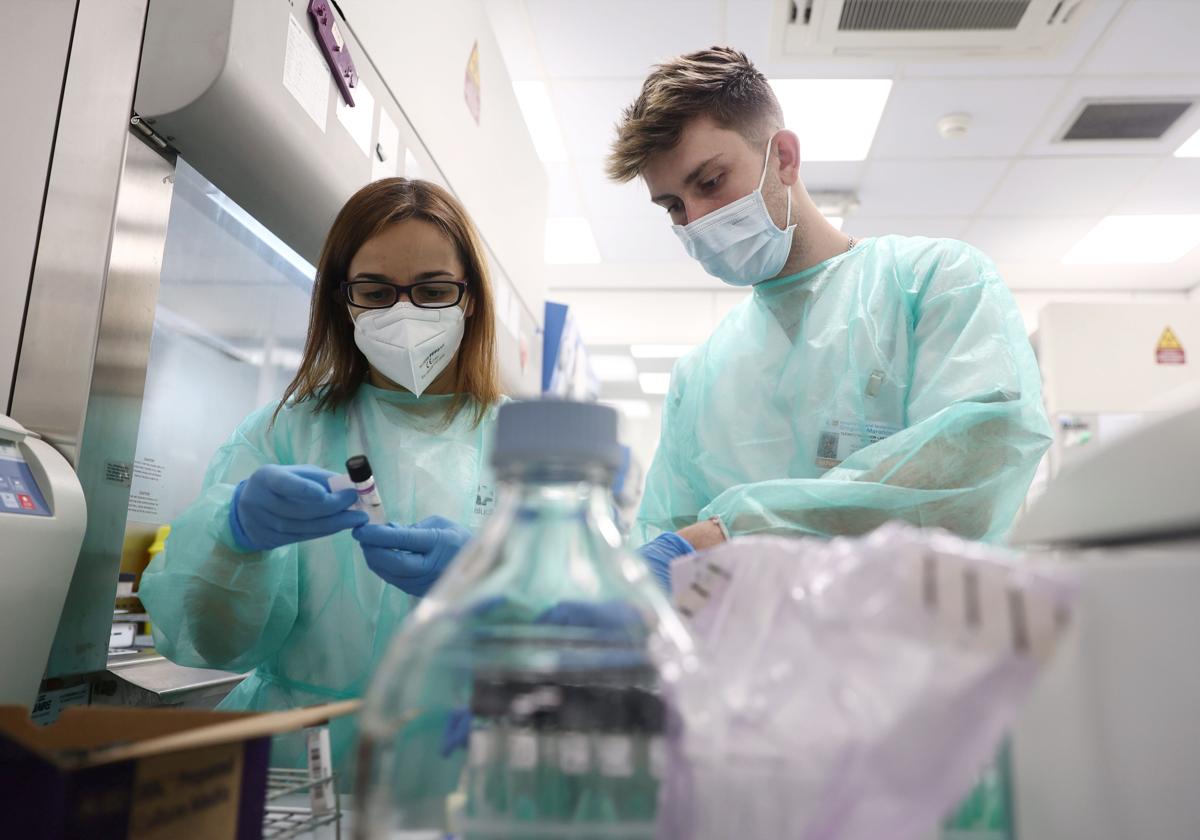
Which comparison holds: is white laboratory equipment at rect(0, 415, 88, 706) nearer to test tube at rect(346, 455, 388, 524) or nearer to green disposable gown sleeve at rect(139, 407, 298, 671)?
green disposable gown sleeve at rect(139, 407, 298, 671)

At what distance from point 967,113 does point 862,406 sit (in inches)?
108

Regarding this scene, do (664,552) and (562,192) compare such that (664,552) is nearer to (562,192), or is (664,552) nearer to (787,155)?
(787,155)

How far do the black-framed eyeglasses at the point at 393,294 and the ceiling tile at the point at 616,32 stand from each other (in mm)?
2022

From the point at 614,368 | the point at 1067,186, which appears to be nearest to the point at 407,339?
the point at 1067,186

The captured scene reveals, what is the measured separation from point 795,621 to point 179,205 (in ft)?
4.12

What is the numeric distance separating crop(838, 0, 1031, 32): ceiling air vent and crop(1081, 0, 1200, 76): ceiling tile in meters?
0.62

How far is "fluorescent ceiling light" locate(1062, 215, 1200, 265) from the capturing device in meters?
4.31

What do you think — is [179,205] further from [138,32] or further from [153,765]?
[153,765]

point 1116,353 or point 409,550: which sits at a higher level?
point 1116,353

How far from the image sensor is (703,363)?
1.49 metres

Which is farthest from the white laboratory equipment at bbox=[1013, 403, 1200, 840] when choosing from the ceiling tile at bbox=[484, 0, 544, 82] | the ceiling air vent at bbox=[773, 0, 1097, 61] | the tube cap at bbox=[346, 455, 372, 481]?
the ceiling tile at bbox=[484, 0, 544, 82]

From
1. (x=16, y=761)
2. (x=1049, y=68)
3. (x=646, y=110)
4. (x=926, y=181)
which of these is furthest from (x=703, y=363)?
(x=926, y=181)

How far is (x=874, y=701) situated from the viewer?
0.30 meters

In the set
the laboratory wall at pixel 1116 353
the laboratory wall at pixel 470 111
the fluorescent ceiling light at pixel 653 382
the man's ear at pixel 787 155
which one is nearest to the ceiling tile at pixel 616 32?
the laboratory wall at pixel 470 111
